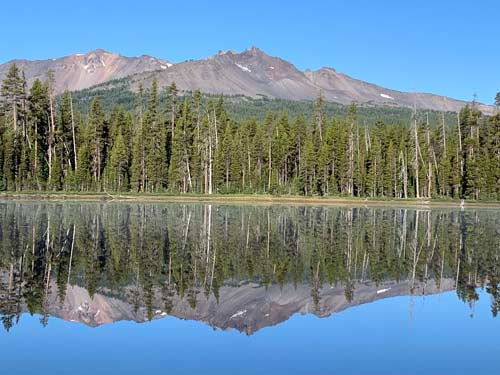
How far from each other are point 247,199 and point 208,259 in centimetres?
5890

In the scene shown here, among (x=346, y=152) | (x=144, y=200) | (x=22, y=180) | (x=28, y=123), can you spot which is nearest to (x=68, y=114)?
(x=28, y=123)

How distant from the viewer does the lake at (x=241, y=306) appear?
467 inches

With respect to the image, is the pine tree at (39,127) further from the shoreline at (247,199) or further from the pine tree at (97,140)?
the shoreline at (247,199)

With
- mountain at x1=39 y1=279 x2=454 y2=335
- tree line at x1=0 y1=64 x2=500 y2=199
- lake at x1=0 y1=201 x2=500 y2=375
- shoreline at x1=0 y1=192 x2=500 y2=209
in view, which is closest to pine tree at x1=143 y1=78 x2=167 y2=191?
tree line at x1=0 y1=64 x2=500 y2=199

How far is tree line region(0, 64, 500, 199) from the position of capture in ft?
275

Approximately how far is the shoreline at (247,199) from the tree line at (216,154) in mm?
5536

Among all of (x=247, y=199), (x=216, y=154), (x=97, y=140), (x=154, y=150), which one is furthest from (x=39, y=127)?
(x=247, y=199)

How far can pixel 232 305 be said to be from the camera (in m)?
16.3

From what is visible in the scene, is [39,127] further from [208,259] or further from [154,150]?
[208,259]

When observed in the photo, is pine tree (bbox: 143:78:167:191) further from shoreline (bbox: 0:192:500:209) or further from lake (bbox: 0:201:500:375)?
lake (bbox: 0:201:500:375)

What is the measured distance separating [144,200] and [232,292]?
60745mm

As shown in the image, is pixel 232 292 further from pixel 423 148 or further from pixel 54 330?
pixel 423 148

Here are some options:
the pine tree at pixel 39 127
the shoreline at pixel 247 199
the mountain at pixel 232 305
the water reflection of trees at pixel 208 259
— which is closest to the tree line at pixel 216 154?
the pine tree at pixel 39 127

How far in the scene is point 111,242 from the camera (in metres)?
27.8
